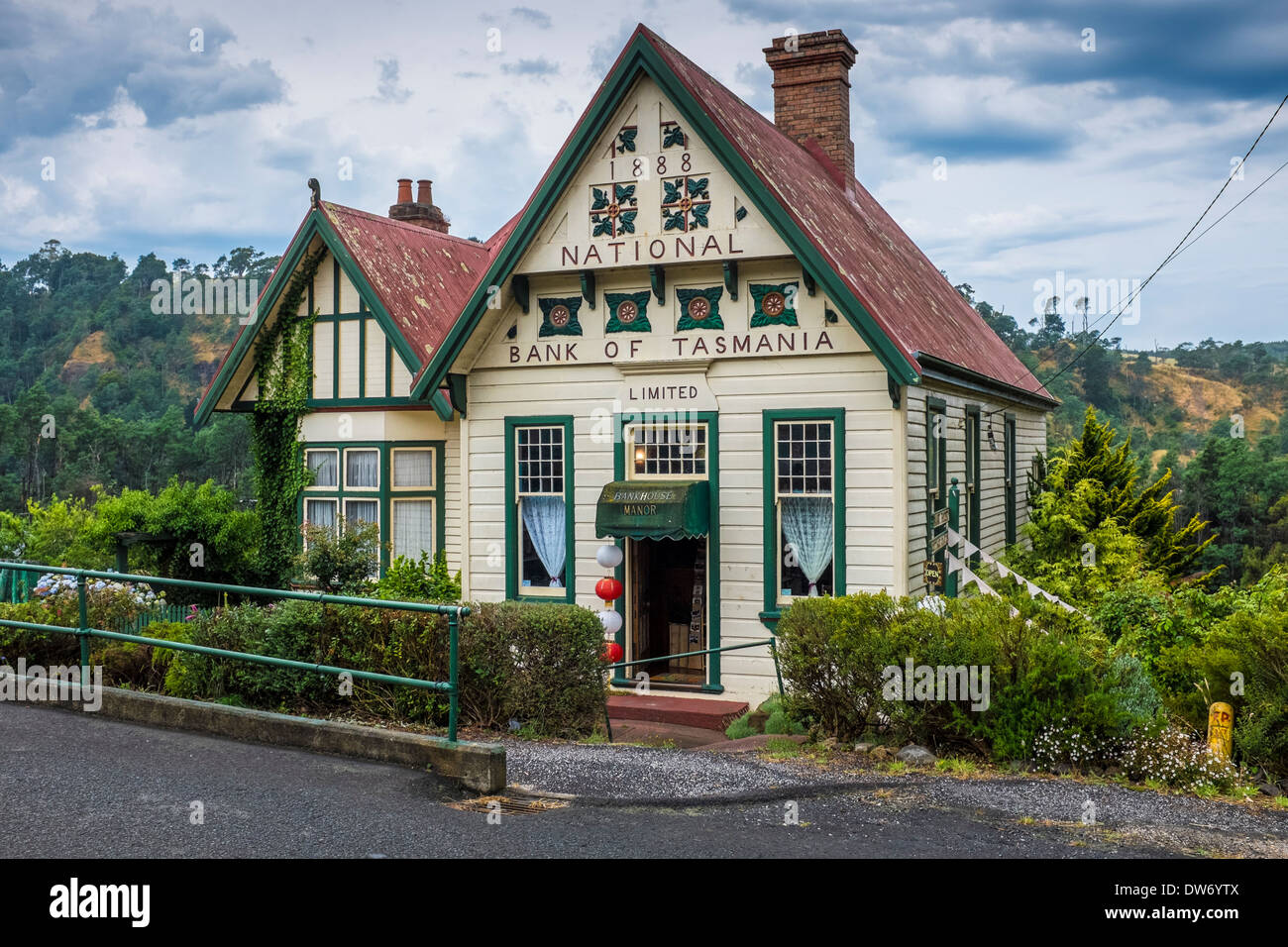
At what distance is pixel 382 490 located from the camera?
18156 mm

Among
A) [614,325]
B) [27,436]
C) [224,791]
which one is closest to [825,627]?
[224,791]

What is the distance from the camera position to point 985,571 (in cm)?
1647

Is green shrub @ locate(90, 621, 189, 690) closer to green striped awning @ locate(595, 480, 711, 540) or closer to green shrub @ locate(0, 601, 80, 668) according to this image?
green shrub @ locate(0, 601, 80, 668)

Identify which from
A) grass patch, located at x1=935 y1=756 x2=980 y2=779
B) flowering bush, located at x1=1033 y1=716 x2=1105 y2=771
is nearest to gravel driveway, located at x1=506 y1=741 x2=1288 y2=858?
grass patch, located at x1=935 y1=756 x2=980 y2=779

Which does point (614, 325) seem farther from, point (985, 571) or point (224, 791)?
point (224, 791)

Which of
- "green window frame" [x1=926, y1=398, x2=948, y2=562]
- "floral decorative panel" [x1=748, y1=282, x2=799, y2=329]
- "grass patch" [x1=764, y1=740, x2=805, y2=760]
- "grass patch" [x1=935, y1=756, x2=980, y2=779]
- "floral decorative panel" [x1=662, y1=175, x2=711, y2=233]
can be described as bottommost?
"grass patch" [x1=764, y1=740, x2=805, y2=760]

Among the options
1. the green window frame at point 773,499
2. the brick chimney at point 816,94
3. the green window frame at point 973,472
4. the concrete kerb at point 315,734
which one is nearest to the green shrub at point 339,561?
the concrete kerb at point 315,734

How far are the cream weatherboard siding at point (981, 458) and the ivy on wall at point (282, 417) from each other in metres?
9.79

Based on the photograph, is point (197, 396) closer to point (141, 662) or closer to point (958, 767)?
point (141, 662)

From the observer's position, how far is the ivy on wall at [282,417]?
18.6m

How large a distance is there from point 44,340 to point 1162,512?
111 meters

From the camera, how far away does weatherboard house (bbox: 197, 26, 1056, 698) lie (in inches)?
549

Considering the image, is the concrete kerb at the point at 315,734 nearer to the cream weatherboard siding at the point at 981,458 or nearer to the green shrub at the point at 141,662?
the green shrub at the point at 141,662

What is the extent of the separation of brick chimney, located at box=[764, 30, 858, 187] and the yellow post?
13.9 metres
